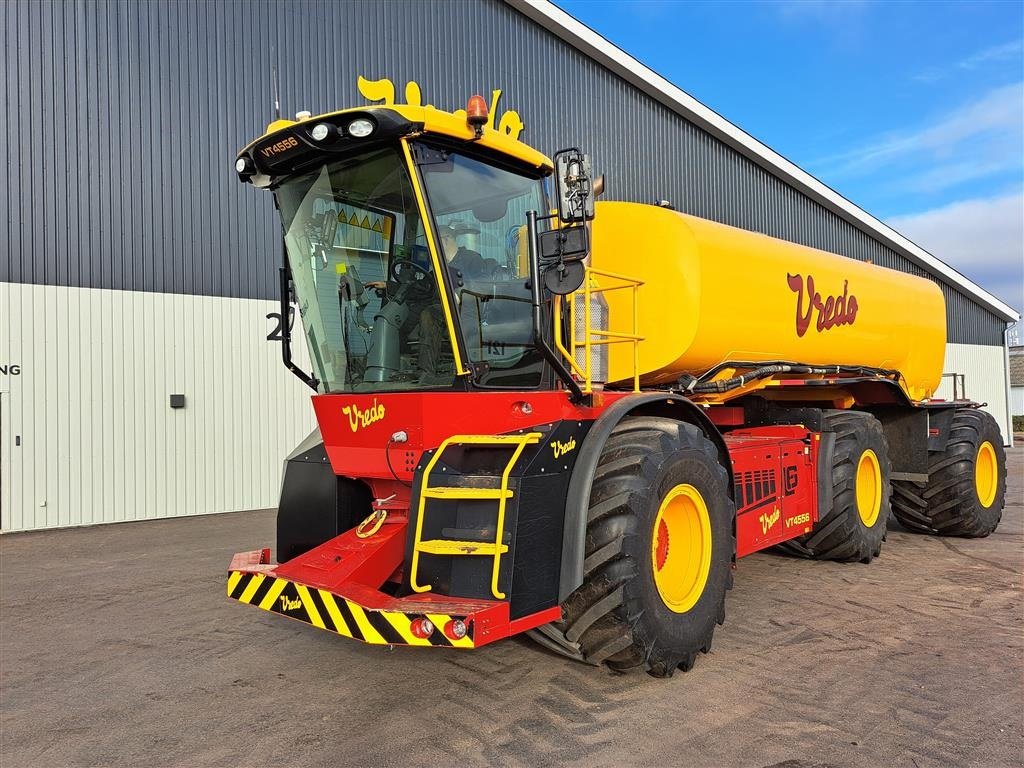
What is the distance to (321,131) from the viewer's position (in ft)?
12.7

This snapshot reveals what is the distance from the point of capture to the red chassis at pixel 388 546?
3.39 meters

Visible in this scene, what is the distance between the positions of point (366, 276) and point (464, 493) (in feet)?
4.99

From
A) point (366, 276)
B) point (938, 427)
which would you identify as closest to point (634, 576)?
point (366, 276)

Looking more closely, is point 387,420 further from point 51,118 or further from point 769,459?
point 51,118

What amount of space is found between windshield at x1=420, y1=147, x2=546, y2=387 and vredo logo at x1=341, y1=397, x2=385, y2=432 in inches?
24.7

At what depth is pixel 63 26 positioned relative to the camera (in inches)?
414

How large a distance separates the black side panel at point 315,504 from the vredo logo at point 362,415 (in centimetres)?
43

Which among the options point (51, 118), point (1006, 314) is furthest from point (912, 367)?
point (1006, 314)

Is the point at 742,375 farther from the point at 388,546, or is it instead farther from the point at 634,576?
the point at 388,546

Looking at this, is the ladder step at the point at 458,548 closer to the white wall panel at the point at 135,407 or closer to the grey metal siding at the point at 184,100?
the white wall panel at the point at 135,407

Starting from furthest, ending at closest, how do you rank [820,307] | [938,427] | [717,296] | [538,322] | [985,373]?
[985,373]
[938,427]
[820,307]
[717,296]
[538,322]

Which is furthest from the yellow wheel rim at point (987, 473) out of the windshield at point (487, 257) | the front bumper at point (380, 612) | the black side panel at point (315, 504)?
the black side panel at point (315, 504)

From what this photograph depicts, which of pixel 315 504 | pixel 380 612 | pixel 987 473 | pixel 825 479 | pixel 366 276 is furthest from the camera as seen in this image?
pixel 987 473

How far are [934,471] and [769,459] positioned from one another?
3.46 m
